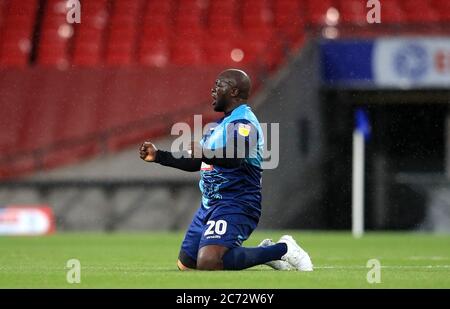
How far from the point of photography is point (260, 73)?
70.3 ft

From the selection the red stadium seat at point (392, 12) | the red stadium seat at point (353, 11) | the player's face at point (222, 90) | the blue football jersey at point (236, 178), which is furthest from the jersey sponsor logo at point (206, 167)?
the red stadium seat at point (392, 12)

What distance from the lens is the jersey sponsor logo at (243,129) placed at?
31.3 feet

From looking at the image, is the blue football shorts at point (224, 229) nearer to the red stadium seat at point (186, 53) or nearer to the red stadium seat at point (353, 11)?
the red stadium seat at point (186, 53)

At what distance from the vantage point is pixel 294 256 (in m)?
9.82

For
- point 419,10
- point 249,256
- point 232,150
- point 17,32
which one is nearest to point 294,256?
point 249,256

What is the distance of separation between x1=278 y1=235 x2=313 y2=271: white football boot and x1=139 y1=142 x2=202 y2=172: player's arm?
3.26 feet

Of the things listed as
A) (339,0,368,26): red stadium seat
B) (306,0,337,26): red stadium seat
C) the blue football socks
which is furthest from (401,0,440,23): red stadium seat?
the blue football socks

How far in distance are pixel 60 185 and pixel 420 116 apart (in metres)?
7.72

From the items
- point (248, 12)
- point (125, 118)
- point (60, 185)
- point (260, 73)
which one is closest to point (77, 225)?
point (60, 185)

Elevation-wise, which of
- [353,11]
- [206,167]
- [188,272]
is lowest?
[188,272]

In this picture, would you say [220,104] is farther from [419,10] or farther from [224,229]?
[419,10]

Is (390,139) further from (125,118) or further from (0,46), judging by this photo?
(0,46)

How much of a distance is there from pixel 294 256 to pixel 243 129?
1.20 meters

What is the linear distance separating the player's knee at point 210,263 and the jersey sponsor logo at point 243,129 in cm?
107
